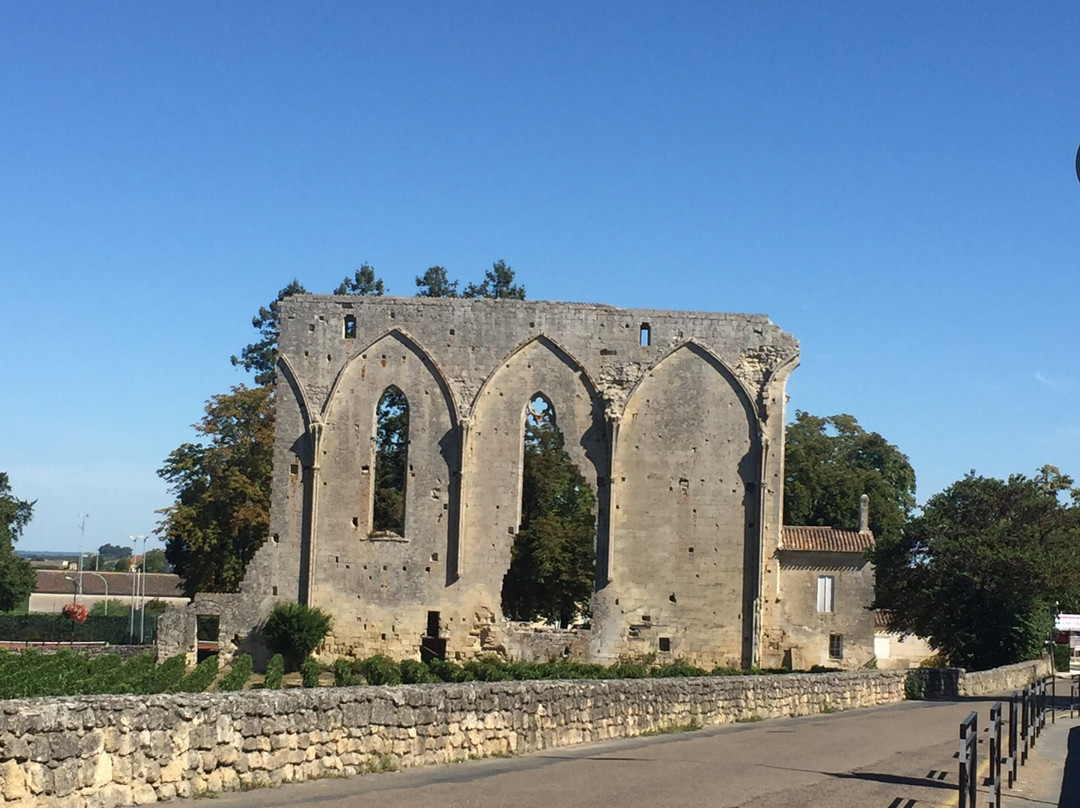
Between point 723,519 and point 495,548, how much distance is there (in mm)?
5445

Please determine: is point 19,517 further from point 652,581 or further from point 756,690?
point 756,690

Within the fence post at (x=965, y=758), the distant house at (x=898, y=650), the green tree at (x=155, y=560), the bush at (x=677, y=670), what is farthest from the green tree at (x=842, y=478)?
the green tree at (x=155, y=560)

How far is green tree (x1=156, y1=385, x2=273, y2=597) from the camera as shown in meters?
39.6

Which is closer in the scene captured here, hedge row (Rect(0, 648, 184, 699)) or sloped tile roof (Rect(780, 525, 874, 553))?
hedge row (Rect(0, 648, 184, 699))

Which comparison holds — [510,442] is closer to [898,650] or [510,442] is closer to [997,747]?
[997,747]

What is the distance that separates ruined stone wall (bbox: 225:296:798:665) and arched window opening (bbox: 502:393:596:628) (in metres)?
4.44

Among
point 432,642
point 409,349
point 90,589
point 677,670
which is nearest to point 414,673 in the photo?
point 432,642

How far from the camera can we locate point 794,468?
1999 inches

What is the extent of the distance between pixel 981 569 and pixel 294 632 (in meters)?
15.5

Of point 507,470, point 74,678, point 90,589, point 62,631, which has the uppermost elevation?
point 507,470

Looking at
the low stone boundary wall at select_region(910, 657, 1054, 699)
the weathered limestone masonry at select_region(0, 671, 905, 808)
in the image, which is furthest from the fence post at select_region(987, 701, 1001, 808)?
the low stone boundary wall at select_region(910, 657, 1054, 699)

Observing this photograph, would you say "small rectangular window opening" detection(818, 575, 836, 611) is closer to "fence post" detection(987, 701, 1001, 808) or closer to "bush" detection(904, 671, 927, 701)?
"bush" detection(904, 671, 927, 701)

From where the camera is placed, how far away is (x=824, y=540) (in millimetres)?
31984

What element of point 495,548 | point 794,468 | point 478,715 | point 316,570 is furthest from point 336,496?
point 794,468
